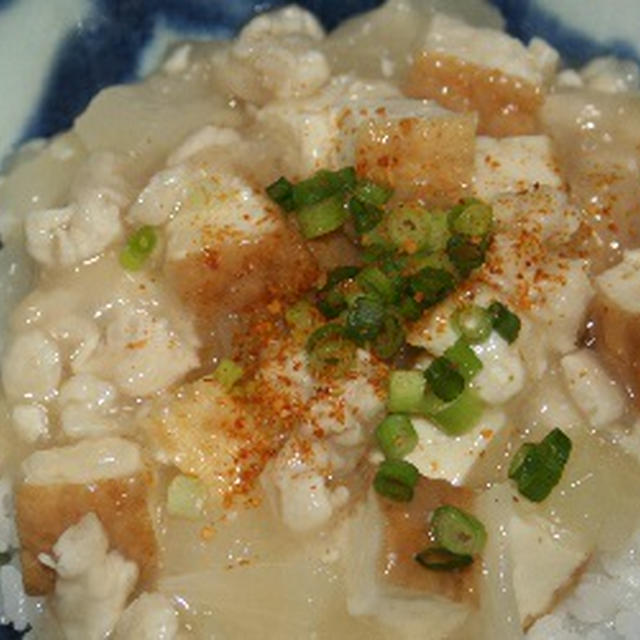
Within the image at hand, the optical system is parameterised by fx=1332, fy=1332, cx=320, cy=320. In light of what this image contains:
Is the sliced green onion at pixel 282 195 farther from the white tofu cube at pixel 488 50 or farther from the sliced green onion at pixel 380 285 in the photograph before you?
the white tofu cube at pixel 488 50

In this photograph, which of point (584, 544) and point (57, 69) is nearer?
point (584, 544)

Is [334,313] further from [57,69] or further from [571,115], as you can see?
[57,69]

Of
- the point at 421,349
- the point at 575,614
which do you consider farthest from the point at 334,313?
the point at 575,614

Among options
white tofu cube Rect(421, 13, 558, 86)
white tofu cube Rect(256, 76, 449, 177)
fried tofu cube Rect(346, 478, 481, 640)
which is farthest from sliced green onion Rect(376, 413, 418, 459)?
white tofu cube Rect(421, 13, 558, 86)

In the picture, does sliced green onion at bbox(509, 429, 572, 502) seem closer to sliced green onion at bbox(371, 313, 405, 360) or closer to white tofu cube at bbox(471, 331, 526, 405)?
white tofu cube at bbox(471, 331, 526, 405)

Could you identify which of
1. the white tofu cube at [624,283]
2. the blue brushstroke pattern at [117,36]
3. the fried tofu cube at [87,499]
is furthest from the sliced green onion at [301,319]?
the blue brushstroke pattern at [117,36]

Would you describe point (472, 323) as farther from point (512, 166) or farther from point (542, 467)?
point (512, 166)

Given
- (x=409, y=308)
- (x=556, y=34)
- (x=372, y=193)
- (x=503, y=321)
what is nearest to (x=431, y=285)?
(x=409, y=308)
